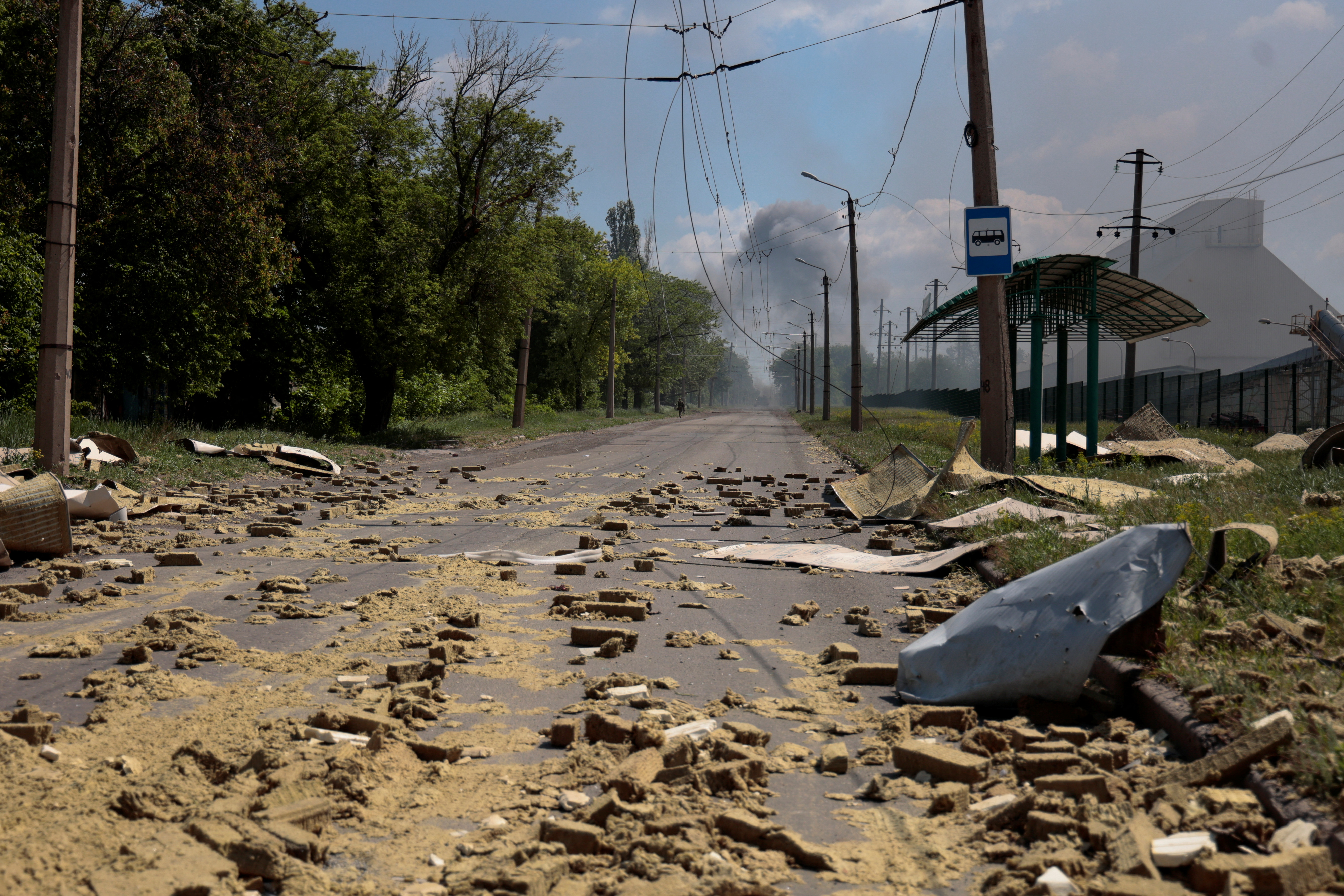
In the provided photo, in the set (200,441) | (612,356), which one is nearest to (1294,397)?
(200,441)

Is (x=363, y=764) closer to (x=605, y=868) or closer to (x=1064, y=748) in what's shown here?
(x=605, y=868)

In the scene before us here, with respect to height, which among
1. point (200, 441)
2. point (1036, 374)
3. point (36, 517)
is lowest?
point (36, 517)

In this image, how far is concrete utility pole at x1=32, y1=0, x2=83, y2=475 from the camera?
10891 millimetres

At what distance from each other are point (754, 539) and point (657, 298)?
83.6 metres

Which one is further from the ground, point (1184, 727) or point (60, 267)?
point (60, 267)

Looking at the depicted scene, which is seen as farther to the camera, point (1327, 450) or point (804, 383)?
point (804, 383)

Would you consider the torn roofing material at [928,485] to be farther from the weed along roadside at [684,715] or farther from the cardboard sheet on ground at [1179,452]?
the cardboard sheet on ground at [1179,452]

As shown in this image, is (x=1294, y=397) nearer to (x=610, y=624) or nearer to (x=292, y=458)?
(x=292, y=458)

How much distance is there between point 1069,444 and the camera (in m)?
18.2

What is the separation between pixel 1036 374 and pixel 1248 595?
1188cm

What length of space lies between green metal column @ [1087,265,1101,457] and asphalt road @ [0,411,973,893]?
24.6 feet

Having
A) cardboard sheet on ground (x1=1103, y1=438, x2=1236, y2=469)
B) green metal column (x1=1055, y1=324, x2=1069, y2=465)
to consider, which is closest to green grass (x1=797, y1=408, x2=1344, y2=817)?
cardboard sheet on ground (x1=1103, y1=438, x2=1236, y2=469)

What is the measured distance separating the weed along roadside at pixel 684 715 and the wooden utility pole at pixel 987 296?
15.7 ft

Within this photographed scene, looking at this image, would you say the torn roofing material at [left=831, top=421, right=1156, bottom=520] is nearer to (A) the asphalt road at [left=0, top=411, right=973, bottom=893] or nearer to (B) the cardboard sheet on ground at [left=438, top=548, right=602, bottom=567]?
(A) the asphalt road at [left=0, top=411, right=973, bottom=893]
